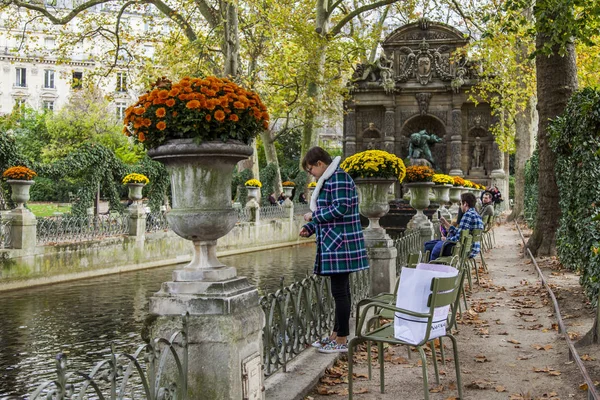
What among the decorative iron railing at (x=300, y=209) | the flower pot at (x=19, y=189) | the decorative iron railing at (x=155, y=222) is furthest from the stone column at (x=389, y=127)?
the flower pot at (x=19, y=189)

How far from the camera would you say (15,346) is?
8680 millimetres

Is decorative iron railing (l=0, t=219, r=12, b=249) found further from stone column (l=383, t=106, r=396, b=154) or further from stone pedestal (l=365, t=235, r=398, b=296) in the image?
stone column (l=383, t=106, r=396, b=154)

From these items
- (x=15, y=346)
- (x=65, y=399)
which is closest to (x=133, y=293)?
(x=15, y=346)

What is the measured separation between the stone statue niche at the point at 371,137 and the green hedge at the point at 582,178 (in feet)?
87.0

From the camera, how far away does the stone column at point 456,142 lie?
35.8m

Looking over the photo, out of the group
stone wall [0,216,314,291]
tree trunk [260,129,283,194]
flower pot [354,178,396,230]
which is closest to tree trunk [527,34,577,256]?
flower pot [354,178,396,230]

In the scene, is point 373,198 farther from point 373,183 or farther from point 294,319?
point 294,319

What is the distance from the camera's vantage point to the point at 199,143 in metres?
4.03

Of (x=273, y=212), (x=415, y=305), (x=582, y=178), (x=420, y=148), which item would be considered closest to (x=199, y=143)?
(x=415, y=305)

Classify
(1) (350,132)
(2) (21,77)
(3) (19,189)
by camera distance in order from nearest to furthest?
(3) (19,189) < (1) (350,132) < (2) (21,77)

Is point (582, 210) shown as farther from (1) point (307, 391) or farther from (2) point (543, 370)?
(1) point (307, 391)

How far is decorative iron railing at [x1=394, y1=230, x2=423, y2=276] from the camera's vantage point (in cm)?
1008

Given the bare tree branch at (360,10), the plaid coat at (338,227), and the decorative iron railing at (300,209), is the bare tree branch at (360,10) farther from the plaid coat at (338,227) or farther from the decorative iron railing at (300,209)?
the plaid coat at (338,227)

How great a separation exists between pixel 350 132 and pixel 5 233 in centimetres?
2492
